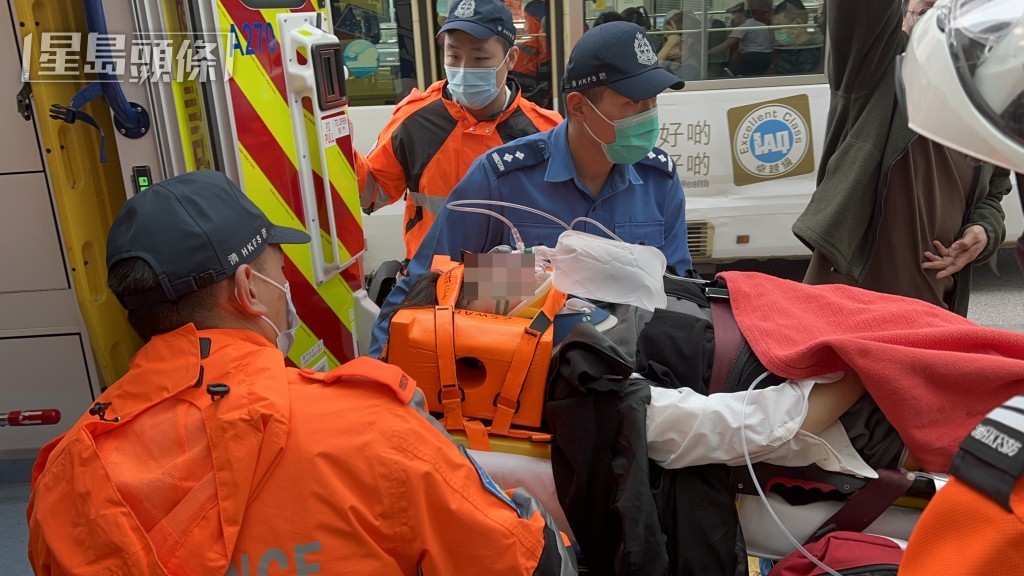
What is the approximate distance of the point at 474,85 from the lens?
321cm

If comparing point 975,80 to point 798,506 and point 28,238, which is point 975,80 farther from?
point 28,238

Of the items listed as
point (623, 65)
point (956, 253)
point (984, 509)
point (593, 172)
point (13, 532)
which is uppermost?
point (623, 65)

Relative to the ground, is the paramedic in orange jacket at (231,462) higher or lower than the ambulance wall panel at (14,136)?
lower

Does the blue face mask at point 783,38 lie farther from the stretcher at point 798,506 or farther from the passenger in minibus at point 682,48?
the stretcher at point 798,506

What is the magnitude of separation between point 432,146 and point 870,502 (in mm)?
2319

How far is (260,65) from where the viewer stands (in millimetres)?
2592

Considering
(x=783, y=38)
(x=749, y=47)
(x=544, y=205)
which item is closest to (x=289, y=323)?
(x=544, y=205)

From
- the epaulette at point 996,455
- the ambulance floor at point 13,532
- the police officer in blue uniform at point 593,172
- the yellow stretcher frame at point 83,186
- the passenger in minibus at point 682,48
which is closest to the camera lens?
the epaulette at point 996,455

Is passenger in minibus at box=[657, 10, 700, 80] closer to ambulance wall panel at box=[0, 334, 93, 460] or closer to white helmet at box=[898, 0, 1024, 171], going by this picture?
ambulance wall panel at box=[0, 334, 93, 460]

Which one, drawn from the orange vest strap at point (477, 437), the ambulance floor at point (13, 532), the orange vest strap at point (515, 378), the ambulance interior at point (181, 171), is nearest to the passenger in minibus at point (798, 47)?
the ambulance interior at point (181, 171)

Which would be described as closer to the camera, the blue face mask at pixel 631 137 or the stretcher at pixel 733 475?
the stretcher at pixel 733 475

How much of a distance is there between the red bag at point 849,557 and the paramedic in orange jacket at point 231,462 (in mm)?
464

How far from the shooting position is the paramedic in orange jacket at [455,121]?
316 cm

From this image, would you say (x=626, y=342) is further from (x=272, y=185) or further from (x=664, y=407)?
(x=272, y=185)
